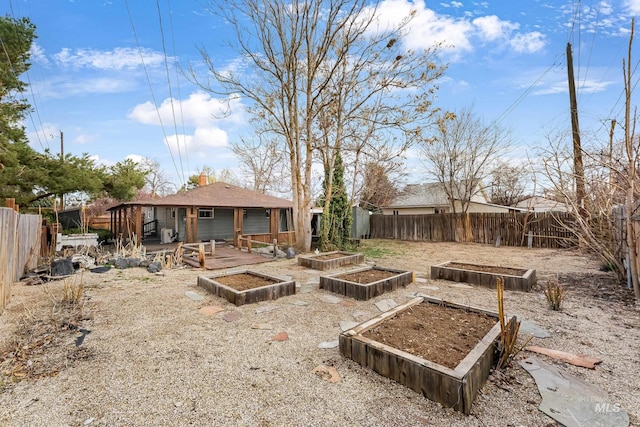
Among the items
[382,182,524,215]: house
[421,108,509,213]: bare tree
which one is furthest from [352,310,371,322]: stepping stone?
[382,182,524,215]: house

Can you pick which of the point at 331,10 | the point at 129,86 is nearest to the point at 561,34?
the point at 331,10

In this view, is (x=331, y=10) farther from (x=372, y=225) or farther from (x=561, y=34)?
(x=372, y=225)

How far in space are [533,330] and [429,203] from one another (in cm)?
1999

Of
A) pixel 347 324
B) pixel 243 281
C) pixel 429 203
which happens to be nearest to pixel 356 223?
pixel 429 203

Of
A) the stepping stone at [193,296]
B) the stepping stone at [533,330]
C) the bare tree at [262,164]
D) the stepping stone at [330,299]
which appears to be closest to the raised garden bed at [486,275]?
the stepping stone at [533,330]

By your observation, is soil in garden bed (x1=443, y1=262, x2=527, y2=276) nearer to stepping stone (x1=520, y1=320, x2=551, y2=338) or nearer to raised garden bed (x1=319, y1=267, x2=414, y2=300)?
raised garden bed (x1=319, y1=267, x2=414, y2=300)

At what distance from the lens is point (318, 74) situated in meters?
11.8

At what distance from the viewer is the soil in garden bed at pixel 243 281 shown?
5.61 m

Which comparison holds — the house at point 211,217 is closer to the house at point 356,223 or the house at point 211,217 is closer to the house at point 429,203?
the house at point 356,223

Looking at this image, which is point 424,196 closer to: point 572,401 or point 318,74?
point 318,74

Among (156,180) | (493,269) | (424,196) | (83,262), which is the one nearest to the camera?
(493,269)

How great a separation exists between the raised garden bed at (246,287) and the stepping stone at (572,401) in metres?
3.83

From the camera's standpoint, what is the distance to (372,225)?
728 inches

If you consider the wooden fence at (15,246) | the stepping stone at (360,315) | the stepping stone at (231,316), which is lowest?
Result: the stepping stone at (360,315)
